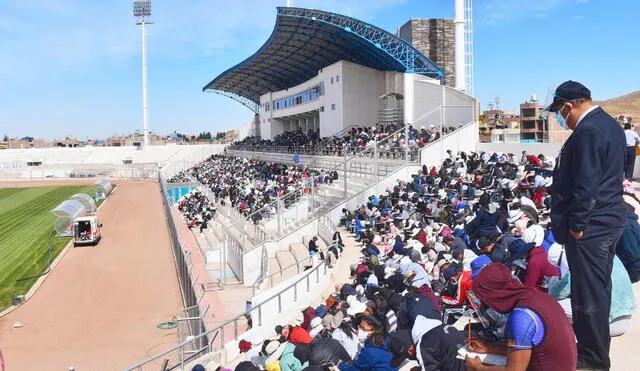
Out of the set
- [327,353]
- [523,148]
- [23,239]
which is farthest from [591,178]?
[23,239]

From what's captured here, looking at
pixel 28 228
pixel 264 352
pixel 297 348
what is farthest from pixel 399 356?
pixel 28 228

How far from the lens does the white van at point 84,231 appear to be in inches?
910

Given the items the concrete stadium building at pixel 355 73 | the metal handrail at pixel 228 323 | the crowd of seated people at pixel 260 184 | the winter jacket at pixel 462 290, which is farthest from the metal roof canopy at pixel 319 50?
the winter jacket at pixel 462 290

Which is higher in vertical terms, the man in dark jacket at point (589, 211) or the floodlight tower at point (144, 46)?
the floodlight tower at point (144, 46)

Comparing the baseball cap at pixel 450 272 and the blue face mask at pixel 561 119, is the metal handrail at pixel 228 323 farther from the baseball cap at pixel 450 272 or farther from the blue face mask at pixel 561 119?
the blue face mask at pixel 561 119

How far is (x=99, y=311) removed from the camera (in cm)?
1445

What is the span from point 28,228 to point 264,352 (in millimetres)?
25213

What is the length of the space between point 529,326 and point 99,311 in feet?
46.5

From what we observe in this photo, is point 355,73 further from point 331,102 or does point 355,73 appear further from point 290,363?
point 290,363

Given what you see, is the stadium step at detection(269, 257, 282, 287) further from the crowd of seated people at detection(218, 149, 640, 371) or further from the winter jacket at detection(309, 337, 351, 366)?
the winter jacket at detection(309, 337, 351, 366)

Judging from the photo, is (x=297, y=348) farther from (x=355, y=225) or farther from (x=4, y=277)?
(x=4, y=277)

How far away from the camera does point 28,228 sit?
90.3 feet

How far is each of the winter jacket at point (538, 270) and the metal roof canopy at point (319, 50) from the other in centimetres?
2901

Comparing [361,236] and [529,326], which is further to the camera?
[361,236]
